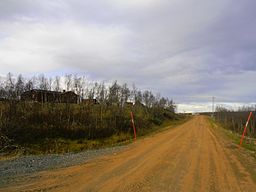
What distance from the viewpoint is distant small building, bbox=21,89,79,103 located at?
33206 millimetres

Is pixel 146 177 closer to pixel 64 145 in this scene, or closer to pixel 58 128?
pixel 64 145

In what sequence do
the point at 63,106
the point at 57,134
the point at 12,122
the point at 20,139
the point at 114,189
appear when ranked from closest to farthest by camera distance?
the point at 114,189, the point at 20,139, the point at 12,122, the point at 57,134, the point at 63,106

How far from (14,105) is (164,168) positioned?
21339 millimetres

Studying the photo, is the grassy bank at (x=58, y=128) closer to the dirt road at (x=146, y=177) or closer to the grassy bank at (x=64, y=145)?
the grassy bank at (x=64, y=145)

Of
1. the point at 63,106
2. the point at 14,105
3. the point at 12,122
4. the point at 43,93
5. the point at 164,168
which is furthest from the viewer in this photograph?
the point at 43,93

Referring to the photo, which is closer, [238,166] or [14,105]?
[238,166]

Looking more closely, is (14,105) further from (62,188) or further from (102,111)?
(62,188)

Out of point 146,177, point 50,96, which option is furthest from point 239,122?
point 146,177

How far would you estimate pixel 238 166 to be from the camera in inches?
430

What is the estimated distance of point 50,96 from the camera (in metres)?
35.1

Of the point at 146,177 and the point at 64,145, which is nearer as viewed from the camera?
the point at 146,177

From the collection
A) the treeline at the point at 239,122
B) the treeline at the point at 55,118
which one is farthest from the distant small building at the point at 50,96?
the treeline at the point at 239,122

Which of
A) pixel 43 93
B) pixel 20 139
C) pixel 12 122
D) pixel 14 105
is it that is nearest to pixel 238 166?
pixel 20 139

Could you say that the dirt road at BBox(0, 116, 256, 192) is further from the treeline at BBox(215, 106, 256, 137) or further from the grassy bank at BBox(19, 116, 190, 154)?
the treeline at BBox(215, 106, 256, 137)
